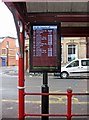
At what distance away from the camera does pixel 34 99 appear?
13.5m

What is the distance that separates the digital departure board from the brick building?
62316 millimetres

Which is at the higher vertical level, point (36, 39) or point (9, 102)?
point (36, 39)

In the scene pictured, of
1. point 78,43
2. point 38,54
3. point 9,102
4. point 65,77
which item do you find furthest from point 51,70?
point 78,43

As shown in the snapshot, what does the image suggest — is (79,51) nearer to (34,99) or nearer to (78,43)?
(78,43)

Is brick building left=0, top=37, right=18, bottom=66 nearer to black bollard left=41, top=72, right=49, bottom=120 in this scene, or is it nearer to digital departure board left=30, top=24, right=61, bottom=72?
black bollard left=41, top=72, right=49, bottom=120

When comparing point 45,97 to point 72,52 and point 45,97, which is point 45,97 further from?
point 72,52

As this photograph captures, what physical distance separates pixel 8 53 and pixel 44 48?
66696 millimetres

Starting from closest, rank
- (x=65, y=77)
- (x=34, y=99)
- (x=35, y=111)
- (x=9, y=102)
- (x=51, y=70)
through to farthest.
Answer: (x=51, y=70) < (x=35, y=111) < (x=9, y=102) < (x=34, y=99) < (x=65, y=77)

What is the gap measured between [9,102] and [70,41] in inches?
1111

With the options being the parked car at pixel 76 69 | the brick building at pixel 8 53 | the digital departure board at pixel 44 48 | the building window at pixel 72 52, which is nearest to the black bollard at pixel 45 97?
the digital departure board at pixel 44 48

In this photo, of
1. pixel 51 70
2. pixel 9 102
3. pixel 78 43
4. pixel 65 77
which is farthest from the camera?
pixel 78 43

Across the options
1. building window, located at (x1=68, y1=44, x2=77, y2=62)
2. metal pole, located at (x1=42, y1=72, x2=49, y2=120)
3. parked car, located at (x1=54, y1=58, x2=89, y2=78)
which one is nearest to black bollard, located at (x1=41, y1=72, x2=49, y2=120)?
metal pole, located at (x1=42, y1=72, x2=49, y2=120)

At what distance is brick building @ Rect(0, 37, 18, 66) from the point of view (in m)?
70.7

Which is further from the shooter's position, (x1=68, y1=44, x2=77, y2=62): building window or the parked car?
(x1=68, y1=44, x2=77, y2=62): building window
